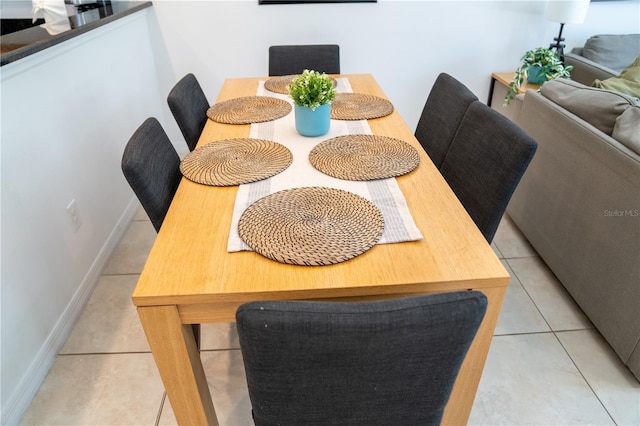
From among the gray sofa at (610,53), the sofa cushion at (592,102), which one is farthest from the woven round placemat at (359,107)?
the gray sofa at (610,53)

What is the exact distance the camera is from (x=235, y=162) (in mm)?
1395

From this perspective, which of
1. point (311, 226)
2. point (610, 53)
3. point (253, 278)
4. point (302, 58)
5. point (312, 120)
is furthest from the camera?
point (610, 53)

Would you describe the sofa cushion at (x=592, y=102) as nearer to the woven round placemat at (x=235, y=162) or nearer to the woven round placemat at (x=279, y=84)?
the woven round placemat at (x=279, y=84)

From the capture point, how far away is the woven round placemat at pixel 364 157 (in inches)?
52.2

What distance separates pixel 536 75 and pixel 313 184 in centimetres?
214

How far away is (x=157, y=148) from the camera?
53.6 inches

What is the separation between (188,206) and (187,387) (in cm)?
47

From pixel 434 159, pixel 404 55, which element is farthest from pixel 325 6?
pixel 434 159

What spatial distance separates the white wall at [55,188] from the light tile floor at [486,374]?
0.11 metres

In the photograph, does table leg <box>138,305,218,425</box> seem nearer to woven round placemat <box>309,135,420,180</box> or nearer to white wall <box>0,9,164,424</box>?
woven round placemat <box>309,135,420,180</box>

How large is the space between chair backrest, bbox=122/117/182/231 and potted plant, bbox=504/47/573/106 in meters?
2.04

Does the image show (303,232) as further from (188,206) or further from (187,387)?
(187,387)

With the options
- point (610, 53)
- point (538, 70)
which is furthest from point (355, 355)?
point (610, 53)

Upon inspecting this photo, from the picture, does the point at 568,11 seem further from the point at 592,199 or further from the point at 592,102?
the point at 592,199
